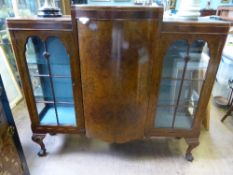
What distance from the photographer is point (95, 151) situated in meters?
1.62

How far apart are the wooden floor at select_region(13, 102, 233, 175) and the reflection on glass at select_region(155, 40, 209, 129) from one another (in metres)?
0.34

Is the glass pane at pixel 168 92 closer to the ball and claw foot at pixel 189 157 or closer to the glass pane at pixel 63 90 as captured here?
the ball and claw foot at pixel 189 157

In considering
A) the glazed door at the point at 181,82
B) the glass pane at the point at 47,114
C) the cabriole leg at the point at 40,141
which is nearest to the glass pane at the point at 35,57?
the glass pane at the point at 47,114

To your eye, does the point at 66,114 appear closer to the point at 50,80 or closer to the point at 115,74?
the point at 50,80

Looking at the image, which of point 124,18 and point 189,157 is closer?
point 124,18

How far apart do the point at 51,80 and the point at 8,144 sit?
1.63 ft

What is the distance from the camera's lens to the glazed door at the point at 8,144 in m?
1.02

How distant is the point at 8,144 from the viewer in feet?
3.53

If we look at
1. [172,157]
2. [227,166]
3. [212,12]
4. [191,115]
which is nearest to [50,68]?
[191,115]

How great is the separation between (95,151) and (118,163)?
24 cm

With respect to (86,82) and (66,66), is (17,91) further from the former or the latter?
(86,82)

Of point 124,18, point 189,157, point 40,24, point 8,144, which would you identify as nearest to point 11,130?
point 8,144

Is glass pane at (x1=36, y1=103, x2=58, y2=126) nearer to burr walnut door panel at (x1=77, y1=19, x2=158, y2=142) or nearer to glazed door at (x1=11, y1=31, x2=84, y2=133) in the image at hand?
glazed door at (x1=11, y1=31, x2=84, y2=133)

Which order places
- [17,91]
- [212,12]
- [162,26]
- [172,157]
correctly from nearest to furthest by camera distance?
[162,26] < [172,157] < [17,91] < [212,12]
